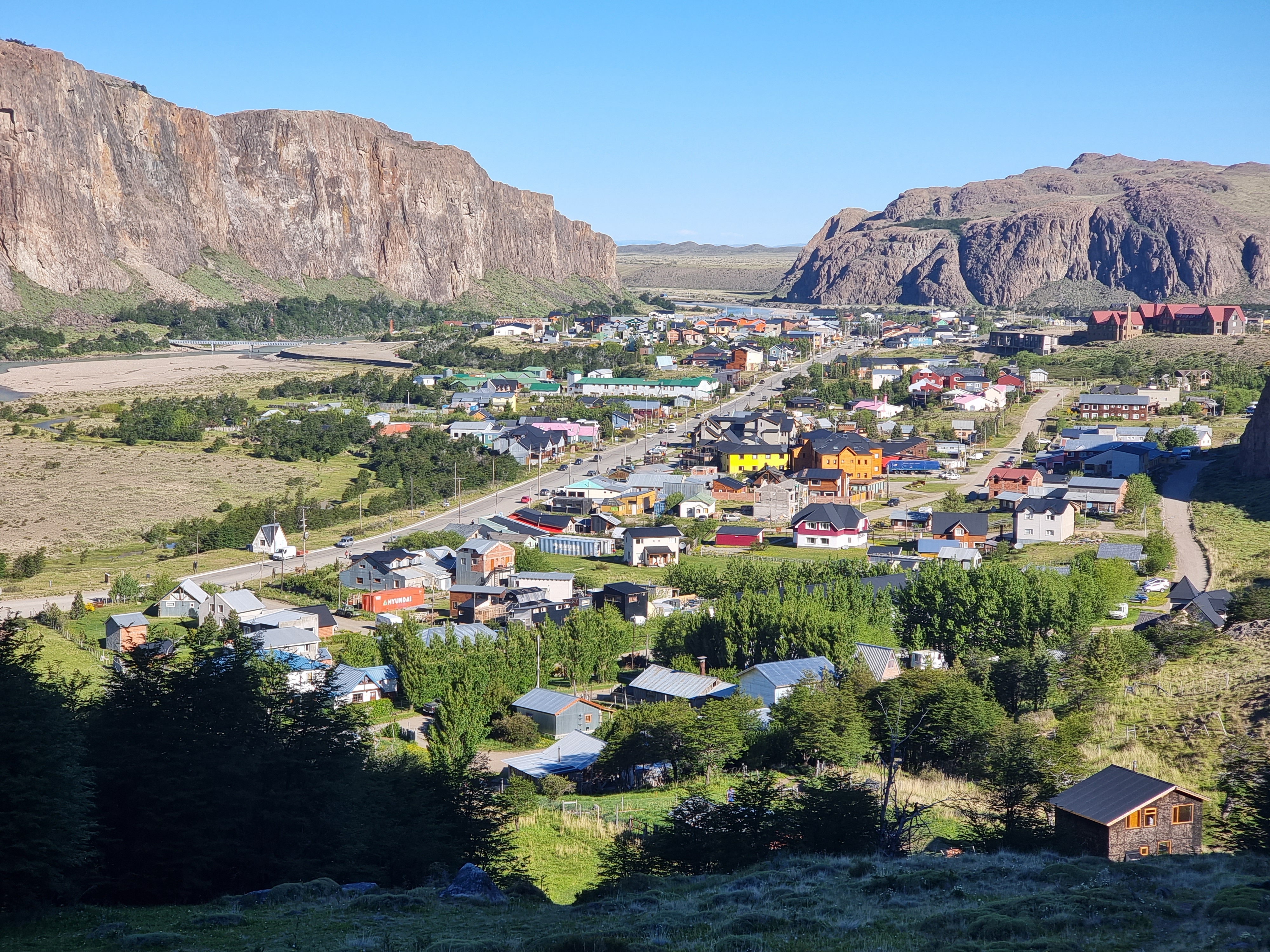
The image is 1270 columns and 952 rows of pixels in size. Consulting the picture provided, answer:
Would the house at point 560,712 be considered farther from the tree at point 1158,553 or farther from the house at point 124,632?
the tree at point 1158,553

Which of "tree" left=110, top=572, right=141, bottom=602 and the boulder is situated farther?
"tree" left=110, top=572, right=141, bottom=602

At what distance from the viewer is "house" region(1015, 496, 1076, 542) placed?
1563 inches

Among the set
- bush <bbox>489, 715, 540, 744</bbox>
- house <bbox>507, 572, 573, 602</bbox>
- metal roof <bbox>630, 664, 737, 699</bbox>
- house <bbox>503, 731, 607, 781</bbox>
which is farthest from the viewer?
house <bbox>507, 572, 573, 602</bbox>

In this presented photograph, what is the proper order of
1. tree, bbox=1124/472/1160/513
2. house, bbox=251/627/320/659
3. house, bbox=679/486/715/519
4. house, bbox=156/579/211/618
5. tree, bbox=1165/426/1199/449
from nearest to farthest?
1. house, bbox=251/627/320/659
2. house, bbox=156/579/211/618
3. tree, bbox=1124/472/1160/513
4. house, bbox=679/486/715/519
5. tree, bbox=1165/426/1199/449

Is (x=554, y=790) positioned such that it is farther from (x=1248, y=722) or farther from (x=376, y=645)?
(x=1248, y=722)

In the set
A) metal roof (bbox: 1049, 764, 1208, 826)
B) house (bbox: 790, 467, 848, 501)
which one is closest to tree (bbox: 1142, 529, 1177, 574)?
house (bbox: 790, 467, 848, 501)

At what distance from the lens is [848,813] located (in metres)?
14.5

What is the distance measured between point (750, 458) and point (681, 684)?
29.4m

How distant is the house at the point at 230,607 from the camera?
29422mm

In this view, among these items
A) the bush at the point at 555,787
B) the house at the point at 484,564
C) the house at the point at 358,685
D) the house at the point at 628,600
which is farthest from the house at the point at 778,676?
the house at the point at 484,564

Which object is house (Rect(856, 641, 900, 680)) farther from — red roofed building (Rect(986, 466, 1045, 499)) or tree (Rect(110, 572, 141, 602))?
red roofed building (Rect(986, 466, 1045, 499))

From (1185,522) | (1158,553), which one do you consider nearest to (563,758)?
(1158,553)

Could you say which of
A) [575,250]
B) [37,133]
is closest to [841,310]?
[575,250]

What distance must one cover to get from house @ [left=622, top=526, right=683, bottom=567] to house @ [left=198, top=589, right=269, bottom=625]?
12122 millimetres
